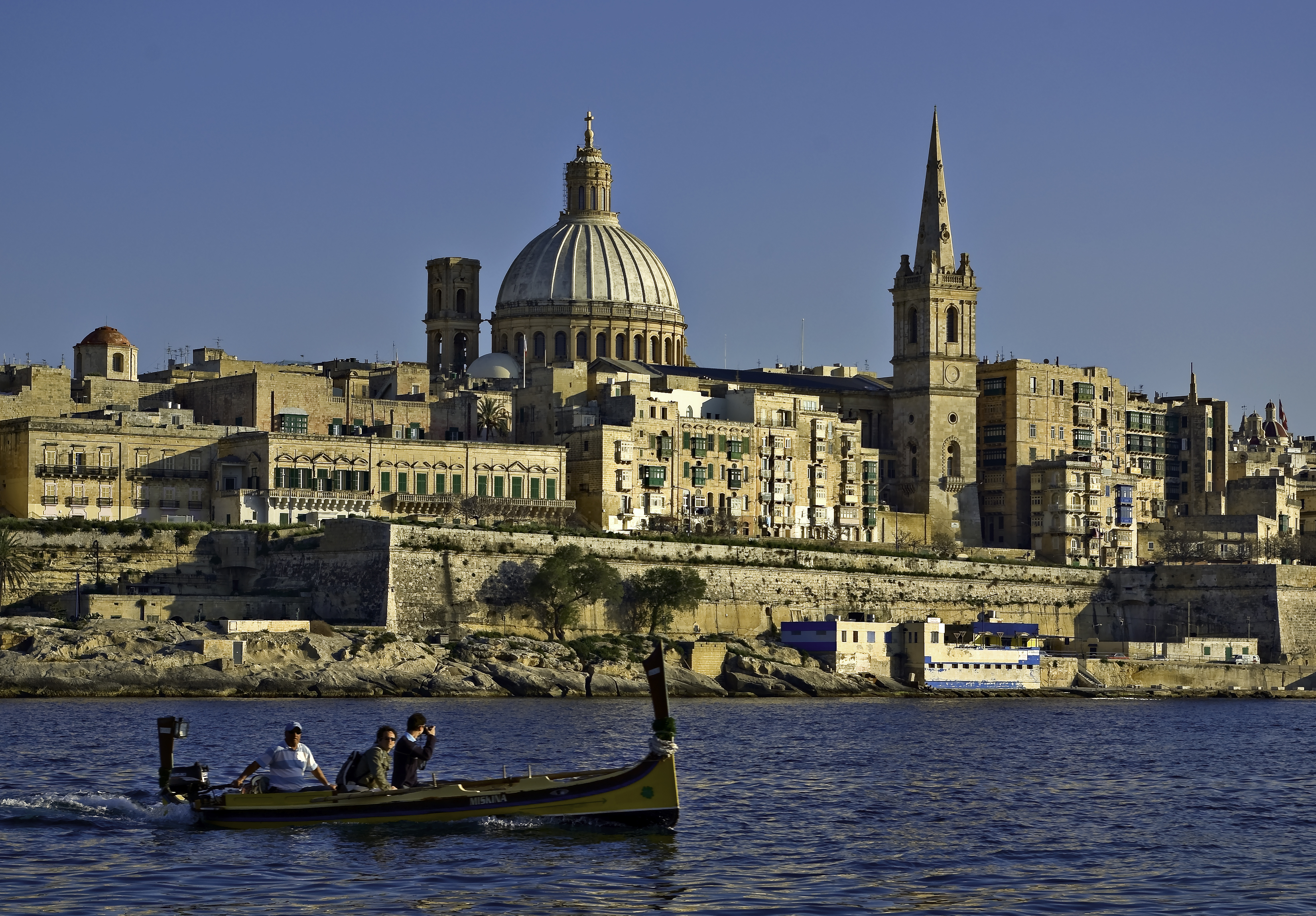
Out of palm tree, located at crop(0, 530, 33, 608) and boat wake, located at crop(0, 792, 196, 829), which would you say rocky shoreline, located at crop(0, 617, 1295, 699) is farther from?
boat wake, located at crop(0, 792, 196, 829)

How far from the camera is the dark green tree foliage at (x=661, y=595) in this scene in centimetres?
7512

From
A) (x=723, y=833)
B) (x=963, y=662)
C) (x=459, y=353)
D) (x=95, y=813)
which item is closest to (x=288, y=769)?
(x=95, y=813)

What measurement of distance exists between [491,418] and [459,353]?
19671 millimetres

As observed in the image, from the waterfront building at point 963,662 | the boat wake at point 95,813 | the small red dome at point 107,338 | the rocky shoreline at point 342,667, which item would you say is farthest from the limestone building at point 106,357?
the boat wake at point 95,813

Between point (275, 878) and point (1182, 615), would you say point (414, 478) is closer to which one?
point (1182, 615)

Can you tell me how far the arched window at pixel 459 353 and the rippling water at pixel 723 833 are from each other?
5334 cm

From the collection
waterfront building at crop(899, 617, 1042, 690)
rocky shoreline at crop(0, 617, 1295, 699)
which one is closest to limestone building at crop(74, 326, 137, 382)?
rocky shoreline at crop(0, 617, 1295, 699)

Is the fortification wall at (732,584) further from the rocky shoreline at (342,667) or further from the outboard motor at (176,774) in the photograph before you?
the outboard motor at (176,774)

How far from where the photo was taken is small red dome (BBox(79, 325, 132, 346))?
9038cm

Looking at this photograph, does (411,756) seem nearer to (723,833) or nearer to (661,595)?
(723,833)

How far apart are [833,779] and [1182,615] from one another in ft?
167

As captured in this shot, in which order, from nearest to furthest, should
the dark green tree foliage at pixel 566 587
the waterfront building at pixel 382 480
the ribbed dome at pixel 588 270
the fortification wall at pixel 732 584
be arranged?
1. the fortification wall at pixel 732 584
2. the dark green tree foliage at pixel 566 587
3. the waterfront building at pixel 382 480
4. the ribbed dome at pixel 588 270

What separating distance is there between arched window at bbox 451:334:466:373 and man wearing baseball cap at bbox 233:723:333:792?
77.0 metres

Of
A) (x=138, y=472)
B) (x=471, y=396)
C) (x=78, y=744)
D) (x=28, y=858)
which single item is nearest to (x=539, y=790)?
(x=28, y=858)
